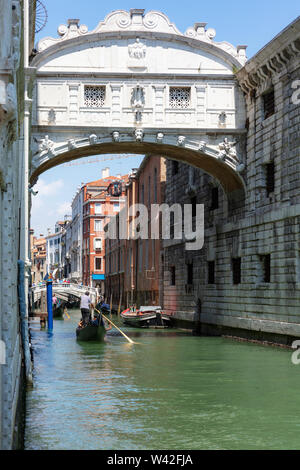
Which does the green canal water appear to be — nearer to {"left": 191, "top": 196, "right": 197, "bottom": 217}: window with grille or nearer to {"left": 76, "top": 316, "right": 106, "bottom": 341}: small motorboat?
{"left": 76, "top": 316, "right": 106, "bottom": 341}: small motorboat

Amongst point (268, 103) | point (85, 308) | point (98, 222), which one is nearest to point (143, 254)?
point (85, 308)

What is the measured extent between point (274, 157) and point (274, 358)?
520 cm

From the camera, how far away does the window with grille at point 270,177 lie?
56.4ft

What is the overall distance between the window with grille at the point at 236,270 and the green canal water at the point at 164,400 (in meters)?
3.81

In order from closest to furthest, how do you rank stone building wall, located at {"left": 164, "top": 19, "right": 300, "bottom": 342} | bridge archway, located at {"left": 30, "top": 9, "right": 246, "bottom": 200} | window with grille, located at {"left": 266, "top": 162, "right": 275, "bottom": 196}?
stone building wall, located at {"left": 164, "top": 19, "right": 300, "bottom": 342}, window with grille, located at {"left": 266, "top": 162, "right": 275, "bottom": 196}, bridge archway, located at {"left": 30, "top": 9, "right": 246, "bottom": 200}

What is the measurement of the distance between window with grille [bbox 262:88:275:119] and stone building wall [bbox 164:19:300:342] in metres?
0.06

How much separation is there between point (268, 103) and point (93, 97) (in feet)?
14.7

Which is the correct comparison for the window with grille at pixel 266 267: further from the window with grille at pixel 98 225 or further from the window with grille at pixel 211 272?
the window with grille at pixel 98 225

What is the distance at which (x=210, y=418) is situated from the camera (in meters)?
7.69

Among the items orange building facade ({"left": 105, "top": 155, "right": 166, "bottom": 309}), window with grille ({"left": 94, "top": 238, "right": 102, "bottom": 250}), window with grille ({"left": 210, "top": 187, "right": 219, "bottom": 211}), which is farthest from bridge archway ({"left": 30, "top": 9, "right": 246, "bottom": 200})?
window with grille ({"left": 94, "top": 238, "right": 102, "bottom": 250})

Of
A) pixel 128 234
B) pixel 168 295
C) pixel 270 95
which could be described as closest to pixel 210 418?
pixel 270 95

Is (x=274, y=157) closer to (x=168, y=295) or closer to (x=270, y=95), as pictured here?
(x=270, y=95)

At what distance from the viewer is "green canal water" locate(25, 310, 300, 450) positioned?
6691mm
